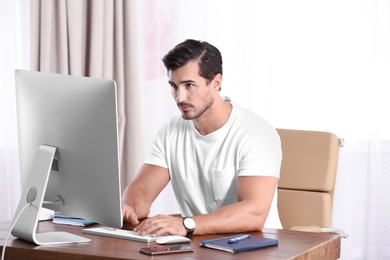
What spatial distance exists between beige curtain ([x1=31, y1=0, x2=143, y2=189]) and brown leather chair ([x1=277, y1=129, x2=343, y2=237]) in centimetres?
148

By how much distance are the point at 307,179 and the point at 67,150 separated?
1.18 meters

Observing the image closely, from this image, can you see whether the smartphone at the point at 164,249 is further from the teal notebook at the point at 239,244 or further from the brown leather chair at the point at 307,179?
the brown leather chair at the point at 307,179

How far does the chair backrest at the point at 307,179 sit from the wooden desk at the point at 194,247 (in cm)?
61

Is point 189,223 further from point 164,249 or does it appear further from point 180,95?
point 180,95

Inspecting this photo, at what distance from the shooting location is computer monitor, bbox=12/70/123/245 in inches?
84.3

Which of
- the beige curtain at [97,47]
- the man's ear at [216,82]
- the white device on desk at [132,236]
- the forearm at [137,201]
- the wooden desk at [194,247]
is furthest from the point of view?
the beige curtain at [97,47]

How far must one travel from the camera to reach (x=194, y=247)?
2.21 meters

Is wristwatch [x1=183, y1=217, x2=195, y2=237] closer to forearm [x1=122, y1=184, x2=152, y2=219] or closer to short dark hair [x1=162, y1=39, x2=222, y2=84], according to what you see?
forearm [x1=122, y1=184, x2=152, y2=219]

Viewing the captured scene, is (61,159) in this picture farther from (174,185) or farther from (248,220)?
(174,185)

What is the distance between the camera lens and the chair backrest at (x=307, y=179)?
305 cm

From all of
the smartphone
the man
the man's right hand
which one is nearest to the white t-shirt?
the man

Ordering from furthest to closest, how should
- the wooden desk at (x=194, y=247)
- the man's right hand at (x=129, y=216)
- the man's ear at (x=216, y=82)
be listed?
the man's ear at (x=216, y=82) → the man's right hand at (x=129, y=216) → the wooden desk at (x=194, y=247)

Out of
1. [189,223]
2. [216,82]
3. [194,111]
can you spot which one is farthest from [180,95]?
[189,223]

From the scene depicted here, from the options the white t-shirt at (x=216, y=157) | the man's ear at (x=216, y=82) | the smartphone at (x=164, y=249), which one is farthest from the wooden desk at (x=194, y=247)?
the man's ear at (x=216, y=82)
